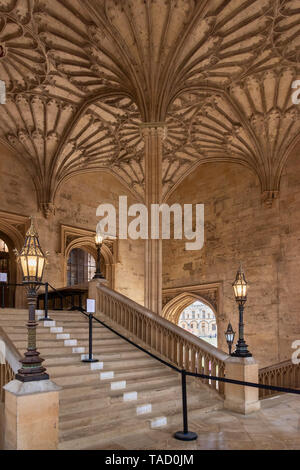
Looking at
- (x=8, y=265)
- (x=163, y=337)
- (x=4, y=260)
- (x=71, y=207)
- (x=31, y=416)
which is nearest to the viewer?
(x=31, y=416)

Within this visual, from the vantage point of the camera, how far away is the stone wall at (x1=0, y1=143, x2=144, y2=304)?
1438 centimetres

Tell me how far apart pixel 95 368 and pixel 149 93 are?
7049 millimetres

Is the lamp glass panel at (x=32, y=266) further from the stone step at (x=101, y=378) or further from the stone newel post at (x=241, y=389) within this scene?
the stone newel post at (x=241, y=389)

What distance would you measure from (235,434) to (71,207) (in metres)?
12.3

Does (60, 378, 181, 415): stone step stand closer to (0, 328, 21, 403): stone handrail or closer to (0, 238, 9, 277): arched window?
(0, 328, 21, 403): stone handrail

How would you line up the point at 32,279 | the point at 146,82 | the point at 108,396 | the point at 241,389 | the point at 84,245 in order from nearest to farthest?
the point at 32,279
the point at 108,396
the point at 241,389
the point at 146,82
the point at 84,245

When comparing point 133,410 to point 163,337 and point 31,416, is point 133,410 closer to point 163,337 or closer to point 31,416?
point 31,416

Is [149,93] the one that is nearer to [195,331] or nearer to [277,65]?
[277,65]

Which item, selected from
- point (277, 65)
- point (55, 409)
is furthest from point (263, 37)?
point (55, 409)

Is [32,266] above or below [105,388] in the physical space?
above

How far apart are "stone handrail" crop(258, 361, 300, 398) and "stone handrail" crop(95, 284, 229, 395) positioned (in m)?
2.86

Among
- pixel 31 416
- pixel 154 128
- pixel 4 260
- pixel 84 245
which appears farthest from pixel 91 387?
pixel 84 245

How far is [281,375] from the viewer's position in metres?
10.8

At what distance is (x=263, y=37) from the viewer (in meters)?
10.4
